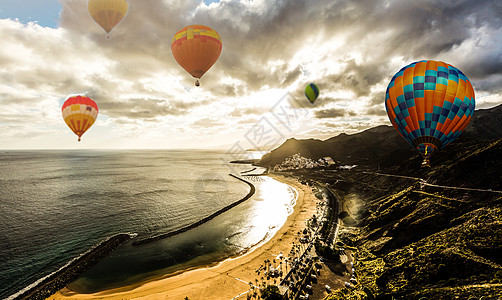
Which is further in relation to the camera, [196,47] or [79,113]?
[79,113]

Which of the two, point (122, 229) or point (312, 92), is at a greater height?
point (312, 92)

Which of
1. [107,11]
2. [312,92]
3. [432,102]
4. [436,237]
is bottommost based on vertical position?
[436,237]

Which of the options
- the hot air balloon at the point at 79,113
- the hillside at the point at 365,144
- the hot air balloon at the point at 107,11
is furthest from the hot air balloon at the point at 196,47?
the hillside at the point at 365,144

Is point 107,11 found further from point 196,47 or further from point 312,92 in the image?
point 312,92

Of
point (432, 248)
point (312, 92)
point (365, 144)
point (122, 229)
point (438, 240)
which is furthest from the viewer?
point (365, 144)

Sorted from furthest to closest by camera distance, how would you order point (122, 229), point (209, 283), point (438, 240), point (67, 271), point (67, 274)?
point (122, 229), point (67, 271), point (67, 274), point (209, 283), point (438, 240)

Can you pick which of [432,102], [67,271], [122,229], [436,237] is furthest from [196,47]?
[122,229]

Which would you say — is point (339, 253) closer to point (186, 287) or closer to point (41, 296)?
point (186, 287)
